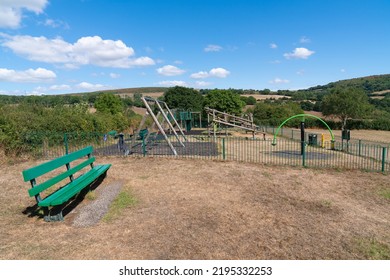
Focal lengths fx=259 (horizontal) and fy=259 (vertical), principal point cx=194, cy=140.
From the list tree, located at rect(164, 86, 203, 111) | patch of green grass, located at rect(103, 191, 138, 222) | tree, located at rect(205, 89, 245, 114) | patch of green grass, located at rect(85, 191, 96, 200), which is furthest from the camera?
tree, located at rect(164, 86, 203, 111)

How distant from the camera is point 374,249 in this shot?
3.68 meters

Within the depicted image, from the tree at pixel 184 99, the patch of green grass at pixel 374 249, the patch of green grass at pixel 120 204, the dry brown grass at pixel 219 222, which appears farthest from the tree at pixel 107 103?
the patch of green grass at pixel 374 249

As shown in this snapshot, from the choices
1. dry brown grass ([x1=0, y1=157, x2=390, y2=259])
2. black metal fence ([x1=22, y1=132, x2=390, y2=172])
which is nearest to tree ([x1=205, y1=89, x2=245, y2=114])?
black metal fence ([x1=22, y1=132, x2=390, y2=172])

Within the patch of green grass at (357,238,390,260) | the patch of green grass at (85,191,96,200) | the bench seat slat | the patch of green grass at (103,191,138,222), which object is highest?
the bench seat slat

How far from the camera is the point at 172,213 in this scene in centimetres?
495

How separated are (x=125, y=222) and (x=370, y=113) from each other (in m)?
52.2

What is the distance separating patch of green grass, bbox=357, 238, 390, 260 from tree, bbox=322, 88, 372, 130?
4607 cm

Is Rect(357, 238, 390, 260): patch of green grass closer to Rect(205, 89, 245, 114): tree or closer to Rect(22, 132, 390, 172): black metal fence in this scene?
Rect(22, 132, 390, 172): black metal fence

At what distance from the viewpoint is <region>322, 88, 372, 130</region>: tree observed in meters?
43.9

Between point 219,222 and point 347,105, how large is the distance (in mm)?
47720

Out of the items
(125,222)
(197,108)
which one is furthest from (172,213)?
(197,108)

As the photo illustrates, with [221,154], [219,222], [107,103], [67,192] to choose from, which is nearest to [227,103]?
[107,103]

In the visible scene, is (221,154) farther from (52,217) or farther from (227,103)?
(227,103)

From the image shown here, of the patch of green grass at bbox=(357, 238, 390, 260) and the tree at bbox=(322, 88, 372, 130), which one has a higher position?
the tree at bbox=(322, 88, 372, 130)
